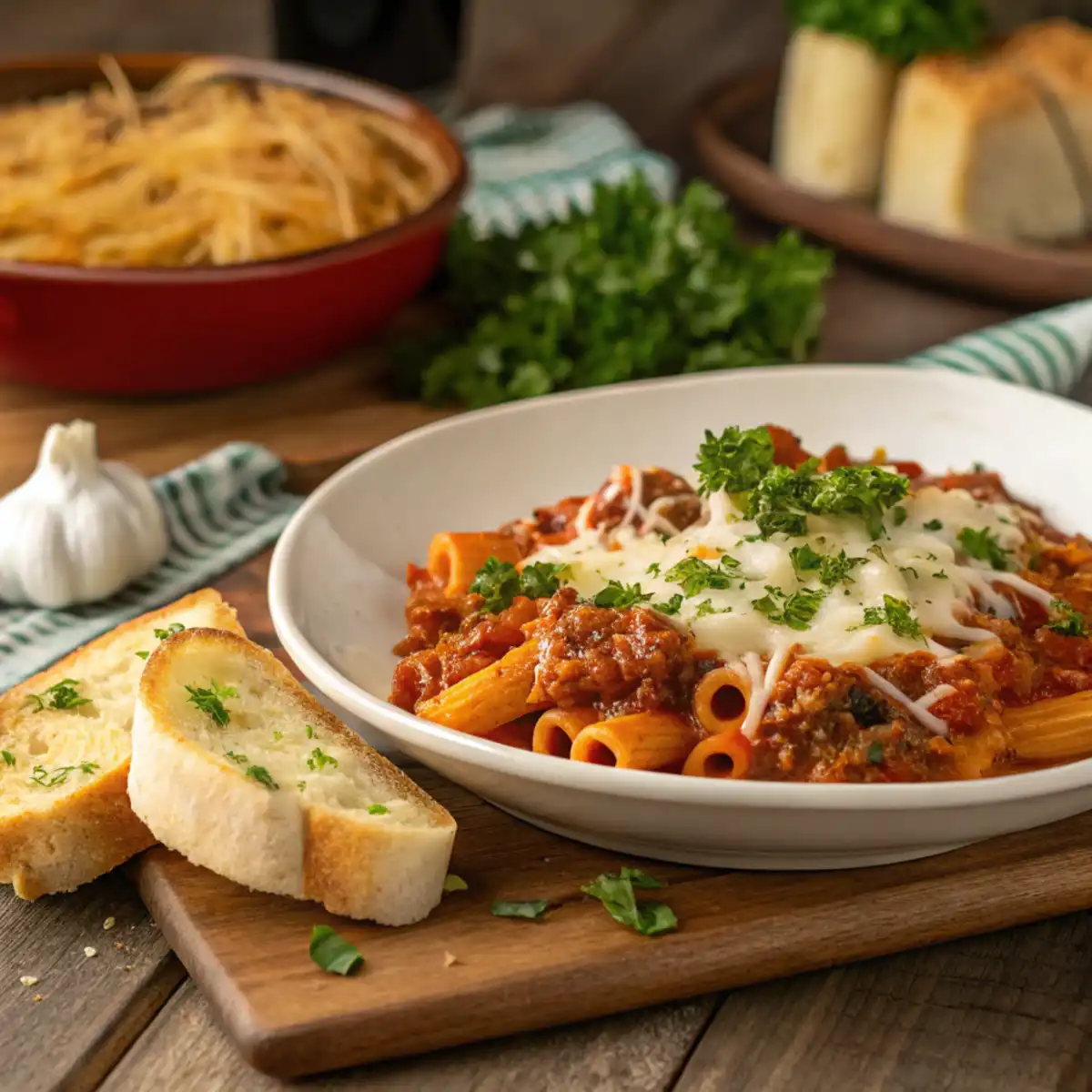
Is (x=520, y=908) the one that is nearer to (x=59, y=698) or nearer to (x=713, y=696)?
(x=713, y=696)

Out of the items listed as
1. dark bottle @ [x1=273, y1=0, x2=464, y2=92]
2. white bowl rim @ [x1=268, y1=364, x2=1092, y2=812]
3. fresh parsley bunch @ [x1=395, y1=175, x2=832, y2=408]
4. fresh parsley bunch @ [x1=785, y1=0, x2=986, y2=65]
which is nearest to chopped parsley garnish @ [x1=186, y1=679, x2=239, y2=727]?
white bowl rim @ [x1=268, y1=364, x2=1092, y2=812]

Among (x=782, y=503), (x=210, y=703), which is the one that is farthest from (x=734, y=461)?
(x=210, y=703)

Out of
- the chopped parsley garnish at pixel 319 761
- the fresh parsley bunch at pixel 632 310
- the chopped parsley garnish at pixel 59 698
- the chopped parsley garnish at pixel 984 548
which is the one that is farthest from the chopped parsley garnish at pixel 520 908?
the fresh parsley bunch at pixel 632 310

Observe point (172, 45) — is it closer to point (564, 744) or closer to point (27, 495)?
point (27, 495)

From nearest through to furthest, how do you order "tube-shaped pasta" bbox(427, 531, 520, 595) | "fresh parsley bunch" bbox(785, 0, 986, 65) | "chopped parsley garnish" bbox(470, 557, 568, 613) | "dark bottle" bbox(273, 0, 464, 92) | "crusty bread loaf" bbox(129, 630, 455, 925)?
"crusty bread loaf" bbox(129, 630, 455, 925) < "chopped parsley garnish" bbox(470, 557, 568, 613) < "tube-shaped pasta" bbox(427, 531, 520, 595) < "fresh parsley bunch" bbox(785, 0, 986, 65) < "dark bottle" bbox(273, 0, 464, 92)

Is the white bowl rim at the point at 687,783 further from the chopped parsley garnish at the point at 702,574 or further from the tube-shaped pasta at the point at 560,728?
the chopped parsley garnish at the point at 702,574

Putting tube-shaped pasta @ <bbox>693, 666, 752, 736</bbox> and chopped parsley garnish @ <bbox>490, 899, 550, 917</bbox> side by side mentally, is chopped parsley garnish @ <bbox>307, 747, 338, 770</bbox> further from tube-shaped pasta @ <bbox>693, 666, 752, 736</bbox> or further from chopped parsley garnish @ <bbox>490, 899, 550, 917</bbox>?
tube-shaped pasta @ <bbox>693, 666, 752, 736</bbox>

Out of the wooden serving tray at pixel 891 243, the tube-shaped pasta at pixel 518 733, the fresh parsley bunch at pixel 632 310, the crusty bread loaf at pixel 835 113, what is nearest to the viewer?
the tube-shaped pasta at pixel 518 733
